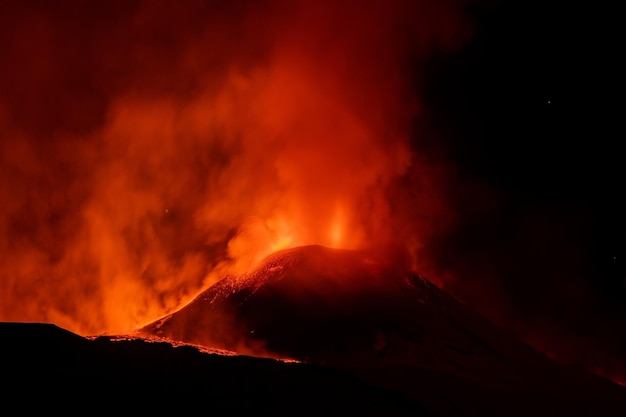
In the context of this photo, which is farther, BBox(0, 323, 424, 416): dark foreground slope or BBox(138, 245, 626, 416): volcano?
BBox(138, 245, 626, 416): volcano

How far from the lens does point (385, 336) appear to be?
803 inches

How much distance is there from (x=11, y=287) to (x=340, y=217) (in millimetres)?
18036

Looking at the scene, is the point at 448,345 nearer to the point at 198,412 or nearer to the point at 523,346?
the point at 523,346

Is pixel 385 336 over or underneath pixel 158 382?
over

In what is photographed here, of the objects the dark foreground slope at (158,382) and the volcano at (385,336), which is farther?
the volcano at (385,336)

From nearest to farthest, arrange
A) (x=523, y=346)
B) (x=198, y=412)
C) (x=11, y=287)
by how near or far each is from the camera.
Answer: (x=198, y=412) → (x=523, y=346) → (x=11, y=287)

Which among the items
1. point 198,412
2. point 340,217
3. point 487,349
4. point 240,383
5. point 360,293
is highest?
point 340,217

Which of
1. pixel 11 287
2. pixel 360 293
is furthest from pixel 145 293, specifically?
pixel 360 293

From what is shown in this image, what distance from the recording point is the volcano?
15.7 metres

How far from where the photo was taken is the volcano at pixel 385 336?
15.7 metres

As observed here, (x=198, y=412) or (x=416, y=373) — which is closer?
(x=198, y=412)

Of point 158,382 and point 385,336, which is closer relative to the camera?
point 158,382

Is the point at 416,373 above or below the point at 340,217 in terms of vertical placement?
below

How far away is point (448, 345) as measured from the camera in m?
20.4
